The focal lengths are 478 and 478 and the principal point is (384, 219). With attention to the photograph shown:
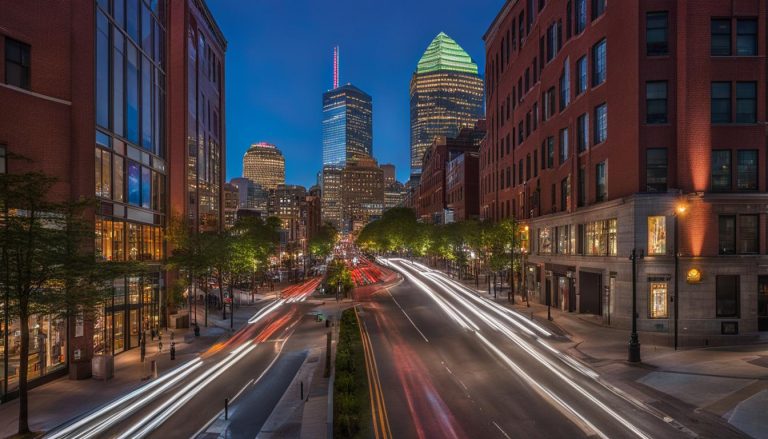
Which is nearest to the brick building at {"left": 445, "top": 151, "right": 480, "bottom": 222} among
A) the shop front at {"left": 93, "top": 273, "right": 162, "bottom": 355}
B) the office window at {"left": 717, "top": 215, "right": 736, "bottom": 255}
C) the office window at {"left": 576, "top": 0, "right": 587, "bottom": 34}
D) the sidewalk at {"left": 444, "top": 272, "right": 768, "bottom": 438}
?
the office window at {"left": 576, "top": 0, "right": 587, "bottom": 34}

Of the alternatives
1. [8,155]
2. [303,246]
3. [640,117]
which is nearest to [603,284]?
[640,117]

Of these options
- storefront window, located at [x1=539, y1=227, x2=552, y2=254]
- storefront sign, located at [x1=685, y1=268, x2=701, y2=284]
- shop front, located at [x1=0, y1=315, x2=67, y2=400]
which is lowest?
shop front, located at [x1=0, y1=315, x2=67, y2=400]

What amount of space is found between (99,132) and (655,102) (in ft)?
115

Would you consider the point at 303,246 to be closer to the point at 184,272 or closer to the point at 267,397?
the point at 184,272

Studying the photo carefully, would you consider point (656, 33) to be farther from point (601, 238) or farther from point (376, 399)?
point (376, 399)

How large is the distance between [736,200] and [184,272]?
40.1 m

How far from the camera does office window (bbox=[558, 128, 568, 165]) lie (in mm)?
43816

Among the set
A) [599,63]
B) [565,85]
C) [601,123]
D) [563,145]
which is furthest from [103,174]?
[565,85]

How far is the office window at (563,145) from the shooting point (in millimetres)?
43816

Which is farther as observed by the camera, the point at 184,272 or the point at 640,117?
the point at 184,272

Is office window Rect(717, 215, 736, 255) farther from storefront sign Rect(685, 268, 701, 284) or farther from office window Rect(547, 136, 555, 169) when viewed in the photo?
office window Rect(547, 136, 555, 169)

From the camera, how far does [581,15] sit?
40.0 m

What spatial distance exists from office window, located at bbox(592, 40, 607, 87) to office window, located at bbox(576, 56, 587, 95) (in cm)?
163

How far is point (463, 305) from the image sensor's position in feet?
153
